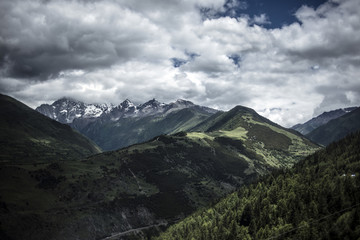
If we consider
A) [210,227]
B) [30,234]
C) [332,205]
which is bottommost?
[30,234]

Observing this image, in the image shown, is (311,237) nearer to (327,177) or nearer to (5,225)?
(327,177)

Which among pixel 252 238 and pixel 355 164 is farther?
pixel 355 164

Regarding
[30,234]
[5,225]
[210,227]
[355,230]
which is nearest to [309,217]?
[355,230]

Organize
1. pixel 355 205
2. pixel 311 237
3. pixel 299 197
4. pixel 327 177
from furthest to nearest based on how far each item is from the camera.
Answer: pixel 327 177
pixel 299 197
pixel 355 205
pixel 311 237

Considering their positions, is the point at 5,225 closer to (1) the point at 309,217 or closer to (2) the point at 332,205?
(1) the point at 309,217

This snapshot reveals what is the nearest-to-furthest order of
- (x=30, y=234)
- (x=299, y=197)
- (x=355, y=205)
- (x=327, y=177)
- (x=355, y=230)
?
(x=355, y=230)
(x=355, y=205)
(x=299, y=197)
(x=327, y=177)
(x=30, y=234)

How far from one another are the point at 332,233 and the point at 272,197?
231 ft

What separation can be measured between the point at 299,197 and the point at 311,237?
1645 inches

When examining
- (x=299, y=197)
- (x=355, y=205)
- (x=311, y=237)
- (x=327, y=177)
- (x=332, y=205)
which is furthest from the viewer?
(x=327, y=177)

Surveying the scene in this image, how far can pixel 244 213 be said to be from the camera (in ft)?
633

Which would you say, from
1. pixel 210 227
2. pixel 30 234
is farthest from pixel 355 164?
pixel 30 234

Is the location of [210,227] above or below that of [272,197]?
below

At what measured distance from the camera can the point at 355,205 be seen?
460 ft

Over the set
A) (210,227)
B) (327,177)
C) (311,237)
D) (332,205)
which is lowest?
(210,227)
